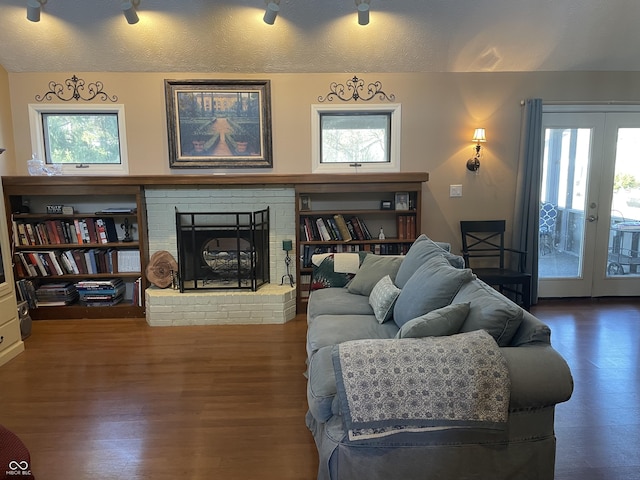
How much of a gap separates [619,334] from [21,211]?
5643 millimetres

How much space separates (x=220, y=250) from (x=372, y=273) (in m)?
1.71

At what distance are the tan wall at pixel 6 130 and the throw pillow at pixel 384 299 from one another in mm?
3648

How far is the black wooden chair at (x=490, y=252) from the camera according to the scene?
4.14 metres

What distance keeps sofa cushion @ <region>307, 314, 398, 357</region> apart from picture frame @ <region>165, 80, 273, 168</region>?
2.14 metres

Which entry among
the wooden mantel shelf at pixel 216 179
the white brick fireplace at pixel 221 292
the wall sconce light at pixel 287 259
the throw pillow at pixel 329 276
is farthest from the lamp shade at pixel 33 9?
the throw pillow at pixel 329 276

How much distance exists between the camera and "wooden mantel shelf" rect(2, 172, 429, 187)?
3887 mm

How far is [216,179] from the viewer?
3.96 m

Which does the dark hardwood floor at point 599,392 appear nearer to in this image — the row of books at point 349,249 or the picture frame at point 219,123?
the row of books at point 349,249

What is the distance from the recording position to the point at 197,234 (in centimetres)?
415

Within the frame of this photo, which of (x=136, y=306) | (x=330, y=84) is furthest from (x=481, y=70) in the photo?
(x=136, y=306)

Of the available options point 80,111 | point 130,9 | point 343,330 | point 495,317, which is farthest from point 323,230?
point 80,111

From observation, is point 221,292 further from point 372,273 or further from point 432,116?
point 432,116

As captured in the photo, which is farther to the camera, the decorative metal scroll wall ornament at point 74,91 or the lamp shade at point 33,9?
the decorative metal scroll wall ornament at point 74,91

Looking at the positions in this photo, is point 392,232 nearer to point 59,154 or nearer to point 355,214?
point 355,214
